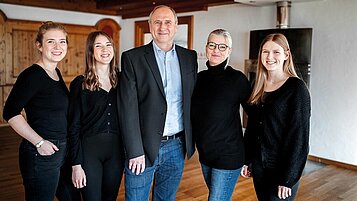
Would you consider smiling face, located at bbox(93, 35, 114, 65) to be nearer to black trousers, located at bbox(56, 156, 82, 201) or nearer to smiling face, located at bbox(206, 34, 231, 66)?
smiling face, located at bbox(206, 34, 231, 66)

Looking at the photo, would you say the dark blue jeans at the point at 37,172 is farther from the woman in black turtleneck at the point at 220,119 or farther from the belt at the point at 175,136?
the woman in black turtleneck at the point at 220,119

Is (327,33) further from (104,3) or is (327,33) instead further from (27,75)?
(104,3)

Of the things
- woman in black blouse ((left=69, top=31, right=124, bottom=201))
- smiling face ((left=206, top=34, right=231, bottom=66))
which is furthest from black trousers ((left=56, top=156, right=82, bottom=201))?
smiling face ((left=206, top=34, right=231, bottom=66))

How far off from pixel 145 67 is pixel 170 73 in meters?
0.17

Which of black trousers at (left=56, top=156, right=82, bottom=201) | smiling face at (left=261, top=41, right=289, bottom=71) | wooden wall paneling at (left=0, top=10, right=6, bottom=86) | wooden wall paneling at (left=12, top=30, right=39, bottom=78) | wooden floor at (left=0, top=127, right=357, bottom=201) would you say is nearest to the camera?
smiling face at (left=261, top=41, right=289, bottom=71)

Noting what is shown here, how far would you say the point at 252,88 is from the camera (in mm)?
2170

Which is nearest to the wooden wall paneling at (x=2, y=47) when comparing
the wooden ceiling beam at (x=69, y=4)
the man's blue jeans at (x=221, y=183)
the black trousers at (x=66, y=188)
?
the wooden ceiling beam at (x=69, y=4)

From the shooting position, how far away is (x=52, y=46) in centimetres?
200

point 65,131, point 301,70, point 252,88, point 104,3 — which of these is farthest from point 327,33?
point 104,3

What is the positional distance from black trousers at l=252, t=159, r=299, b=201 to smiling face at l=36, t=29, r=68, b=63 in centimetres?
132

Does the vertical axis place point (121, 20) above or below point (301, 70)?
above

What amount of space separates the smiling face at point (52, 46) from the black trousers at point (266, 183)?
1316mm

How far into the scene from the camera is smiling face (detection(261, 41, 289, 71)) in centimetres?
199

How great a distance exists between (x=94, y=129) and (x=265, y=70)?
1.08 m
